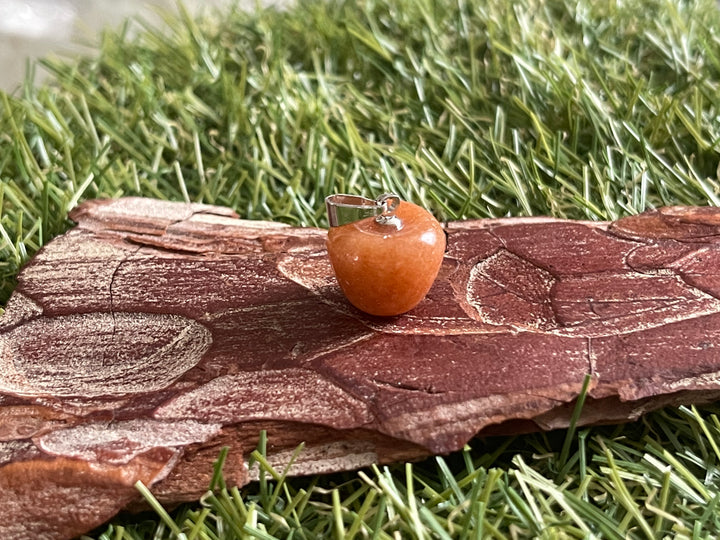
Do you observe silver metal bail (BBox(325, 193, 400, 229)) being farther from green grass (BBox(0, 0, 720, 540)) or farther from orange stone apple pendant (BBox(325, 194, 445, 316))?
green grass (BBox(0, 0, 720, 540))

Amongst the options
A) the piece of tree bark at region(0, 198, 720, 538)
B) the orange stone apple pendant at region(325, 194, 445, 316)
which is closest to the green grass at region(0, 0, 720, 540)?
the piece of tree bark at region(0, 198, 720, 538)

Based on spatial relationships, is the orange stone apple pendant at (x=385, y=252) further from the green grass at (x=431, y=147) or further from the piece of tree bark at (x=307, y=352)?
the green grass at (x=431, y=147)

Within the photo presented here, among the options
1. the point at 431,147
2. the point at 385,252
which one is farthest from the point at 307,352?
the point at 431,147

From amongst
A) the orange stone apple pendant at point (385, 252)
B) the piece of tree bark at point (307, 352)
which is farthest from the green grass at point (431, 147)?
the orange stone apple pendant at point (385, 252)

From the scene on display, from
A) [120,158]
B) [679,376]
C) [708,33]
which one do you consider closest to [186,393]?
[679,376]

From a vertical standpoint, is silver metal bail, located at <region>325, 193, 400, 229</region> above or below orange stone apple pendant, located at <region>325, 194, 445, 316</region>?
above

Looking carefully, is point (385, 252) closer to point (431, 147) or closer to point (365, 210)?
point (365, 210)

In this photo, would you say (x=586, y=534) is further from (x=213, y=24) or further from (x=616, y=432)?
(x=213, y=24)
